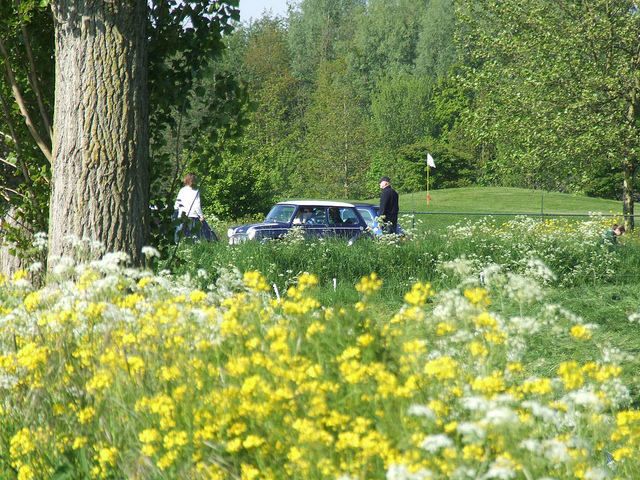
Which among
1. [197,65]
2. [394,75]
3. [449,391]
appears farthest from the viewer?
[394,75]

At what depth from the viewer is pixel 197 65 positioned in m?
5.09

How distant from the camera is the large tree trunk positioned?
430 cm

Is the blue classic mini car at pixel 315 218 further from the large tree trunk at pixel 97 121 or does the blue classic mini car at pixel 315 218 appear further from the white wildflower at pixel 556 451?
the white wildflower at pixel 556 451

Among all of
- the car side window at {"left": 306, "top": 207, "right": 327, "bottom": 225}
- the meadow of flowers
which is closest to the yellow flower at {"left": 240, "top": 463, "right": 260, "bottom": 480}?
the meadow of flowers

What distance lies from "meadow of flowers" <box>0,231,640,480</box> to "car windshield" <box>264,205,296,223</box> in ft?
33.9

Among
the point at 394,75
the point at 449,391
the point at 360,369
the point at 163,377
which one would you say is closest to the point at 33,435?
the point at 163,377

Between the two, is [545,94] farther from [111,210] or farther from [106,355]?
[106,355]

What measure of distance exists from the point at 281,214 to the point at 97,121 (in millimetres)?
9592

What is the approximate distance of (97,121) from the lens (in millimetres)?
4320

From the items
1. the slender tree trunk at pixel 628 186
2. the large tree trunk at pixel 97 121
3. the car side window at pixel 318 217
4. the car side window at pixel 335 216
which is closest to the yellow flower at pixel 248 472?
the large tree trunk at pixel 97 121

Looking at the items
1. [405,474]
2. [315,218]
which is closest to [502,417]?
[405,474]

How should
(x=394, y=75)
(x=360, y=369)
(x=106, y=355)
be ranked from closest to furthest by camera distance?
(x=360, y=369)
(x=106, y=355)
(x=394, y=75)

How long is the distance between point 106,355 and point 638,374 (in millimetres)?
4724

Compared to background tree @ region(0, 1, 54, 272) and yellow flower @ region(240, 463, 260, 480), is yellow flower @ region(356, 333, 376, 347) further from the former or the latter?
background tree @ region(0, 1, 54, 272)
